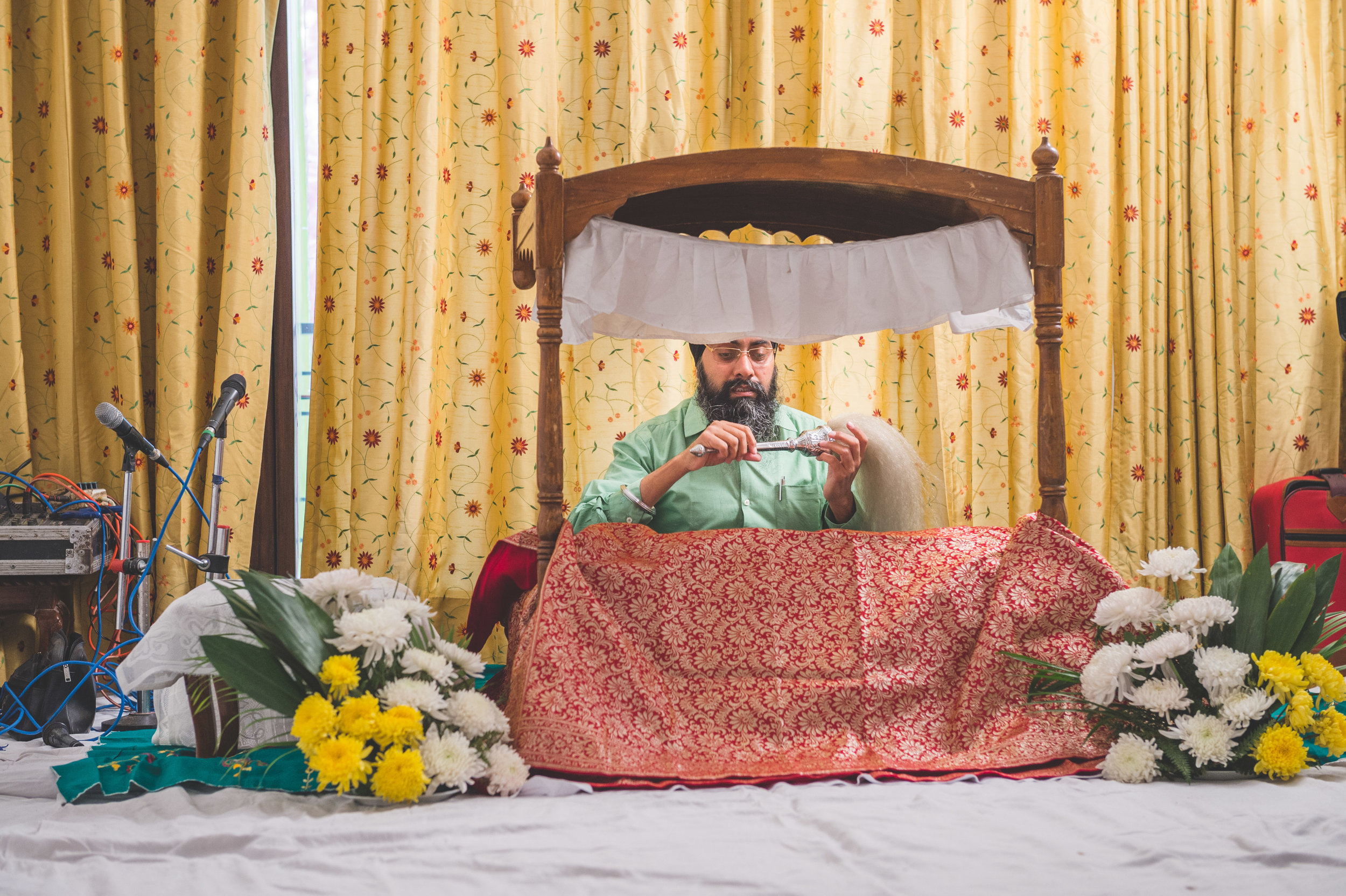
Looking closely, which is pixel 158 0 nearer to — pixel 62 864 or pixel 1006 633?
pixel 62 864

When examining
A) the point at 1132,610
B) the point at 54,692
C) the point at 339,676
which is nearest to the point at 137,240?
the point at 54,692

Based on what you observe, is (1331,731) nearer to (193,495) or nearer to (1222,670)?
(1222,670)

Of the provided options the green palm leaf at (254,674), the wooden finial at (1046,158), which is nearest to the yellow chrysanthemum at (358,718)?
the green palm leaf at (254,674)

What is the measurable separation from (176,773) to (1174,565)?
1749 mm

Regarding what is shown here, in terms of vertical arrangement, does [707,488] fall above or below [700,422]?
below

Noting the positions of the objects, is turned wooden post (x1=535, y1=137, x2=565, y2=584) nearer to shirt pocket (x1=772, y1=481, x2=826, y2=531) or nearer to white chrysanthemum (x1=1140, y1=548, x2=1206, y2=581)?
shirt pocket (x1=772, y1=481, x2=826, y2=531)

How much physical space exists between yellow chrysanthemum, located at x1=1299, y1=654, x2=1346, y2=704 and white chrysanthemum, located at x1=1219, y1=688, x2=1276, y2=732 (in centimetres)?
8

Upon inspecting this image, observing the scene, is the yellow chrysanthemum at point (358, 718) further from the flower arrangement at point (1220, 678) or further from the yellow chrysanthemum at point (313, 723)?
the flower arrangement at point (1220, 678)

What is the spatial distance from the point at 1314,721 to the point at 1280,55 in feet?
8.11

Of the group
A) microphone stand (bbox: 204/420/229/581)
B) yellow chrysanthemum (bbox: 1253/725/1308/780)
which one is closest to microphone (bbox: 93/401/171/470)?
microphone stand (bbox: 204/420/229/581)

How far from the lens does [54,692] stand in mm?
2256

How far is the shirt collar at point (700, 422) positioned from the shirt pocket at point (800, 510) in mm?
220

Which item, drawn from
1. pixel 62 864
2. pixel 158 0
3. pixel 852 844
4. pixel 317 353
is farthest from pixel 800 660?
pixel 158 0

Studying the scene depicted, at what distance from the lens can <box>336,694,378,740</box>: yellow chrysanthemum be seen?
1.47 m
